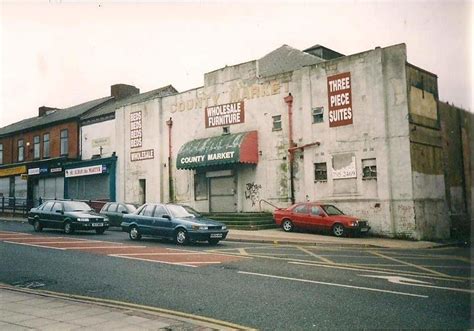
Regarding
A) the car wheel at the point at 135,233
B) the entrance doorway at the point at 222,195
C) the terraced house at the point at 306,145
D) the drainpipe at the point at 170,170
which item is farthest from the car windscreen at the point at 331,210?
the drainpipe at the point at 170,170

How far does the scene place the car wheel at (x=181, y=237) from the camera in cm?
1533

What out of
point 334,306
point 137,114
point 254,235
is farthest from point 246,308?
point 137,114

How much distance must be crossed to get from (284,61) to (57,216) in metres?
21.4

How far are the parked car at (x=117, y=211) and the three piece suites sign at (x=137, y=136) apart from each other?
26.5 ft

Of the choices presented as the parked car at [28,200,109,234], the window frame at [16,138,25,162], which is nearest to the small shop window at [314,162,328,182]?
the parked car at [28,200,109,234]

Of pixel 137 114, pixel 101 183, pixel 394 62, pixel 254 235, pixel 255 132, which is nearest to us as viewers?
pixel 254 235

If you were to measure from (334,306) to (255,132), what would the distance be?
18.4 m

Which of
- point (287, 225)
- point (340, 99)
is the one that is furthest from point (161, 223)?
point (340, 99)

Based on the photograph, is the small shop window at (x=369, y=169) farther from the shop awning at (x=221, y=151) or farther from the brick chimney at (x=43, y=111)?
the brick chimney at (x=43, y=111)

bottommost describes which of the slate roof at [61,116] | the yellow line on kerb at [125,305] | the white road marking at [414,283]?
the white road marking at [414,283]

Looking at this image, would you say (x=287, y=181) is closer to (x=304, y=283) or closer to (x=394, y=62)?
(x=394, y=62)

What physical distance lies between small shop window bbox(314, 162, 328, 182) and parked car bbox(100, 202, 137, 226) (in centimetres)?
959

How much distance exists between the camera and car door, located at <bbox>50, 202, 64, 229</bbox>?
19.6 metres

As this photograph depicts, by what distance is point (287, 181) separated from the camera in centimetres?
2356
